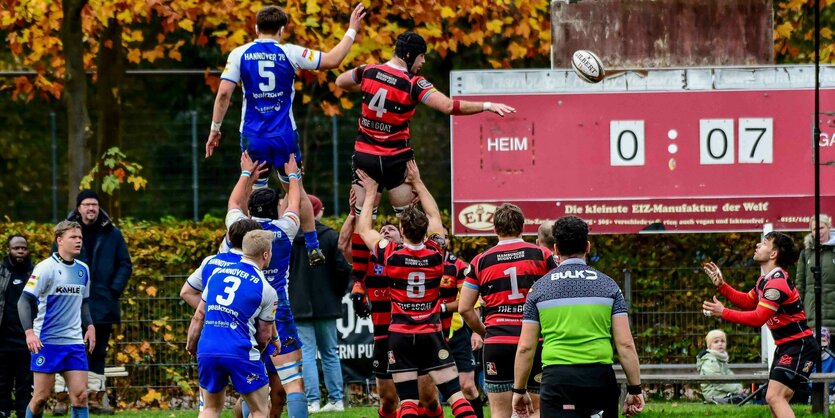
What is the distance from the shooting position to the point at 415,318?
12.1 metres

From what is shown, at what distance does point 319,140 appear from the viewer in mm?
25297

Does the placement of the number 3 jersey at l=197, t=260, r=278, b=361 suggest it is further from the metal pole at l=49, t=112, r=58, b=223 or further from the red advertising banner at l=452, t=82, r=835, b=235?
the metal pole at l=49, t=112, r=58, b=223

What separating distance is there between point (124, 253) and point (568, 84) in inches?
214

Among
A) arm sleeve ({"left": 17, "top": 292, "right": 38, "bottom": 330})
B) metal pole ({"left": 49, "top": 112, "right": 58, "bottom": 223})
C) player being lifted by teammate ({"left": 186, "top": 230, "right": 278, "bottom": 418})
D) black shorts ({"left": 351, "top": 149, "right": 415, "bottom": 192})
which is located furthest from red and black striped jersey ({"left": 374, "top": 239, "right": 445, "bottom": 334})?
metal pole ({"left": 49, "top": 112, "right": 58, "bottom": 223})

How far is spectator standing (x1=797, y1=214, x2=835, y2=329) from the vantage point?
16.1 meters

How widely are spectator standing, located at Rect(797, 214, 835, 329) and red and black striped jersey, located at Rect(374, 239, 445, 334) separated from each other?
5699 millimetres

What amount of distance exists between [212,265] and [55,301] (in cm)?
294

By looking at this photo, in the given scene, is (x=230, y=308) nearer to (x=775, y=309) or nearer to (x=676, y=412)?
(x=775, y=309)

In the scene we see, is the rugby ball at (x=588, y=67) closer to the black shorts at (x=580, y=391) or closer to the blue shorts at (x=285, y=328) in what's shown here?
the blue shorts at (x=285, y=328)

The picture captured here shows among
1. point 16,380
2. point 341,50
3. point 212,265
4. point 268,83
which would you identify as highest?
point 341,50

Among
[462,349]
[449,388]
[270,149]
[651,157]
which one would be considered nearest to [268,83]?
[270,149]

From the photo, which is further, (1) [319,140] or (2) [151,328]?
(1) [319,140]

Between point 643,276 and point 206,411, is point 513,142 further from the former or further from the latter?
point 206,411

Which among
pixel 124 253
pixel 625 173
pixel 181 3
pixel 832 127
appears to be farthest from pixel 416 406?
pixel 181 3
